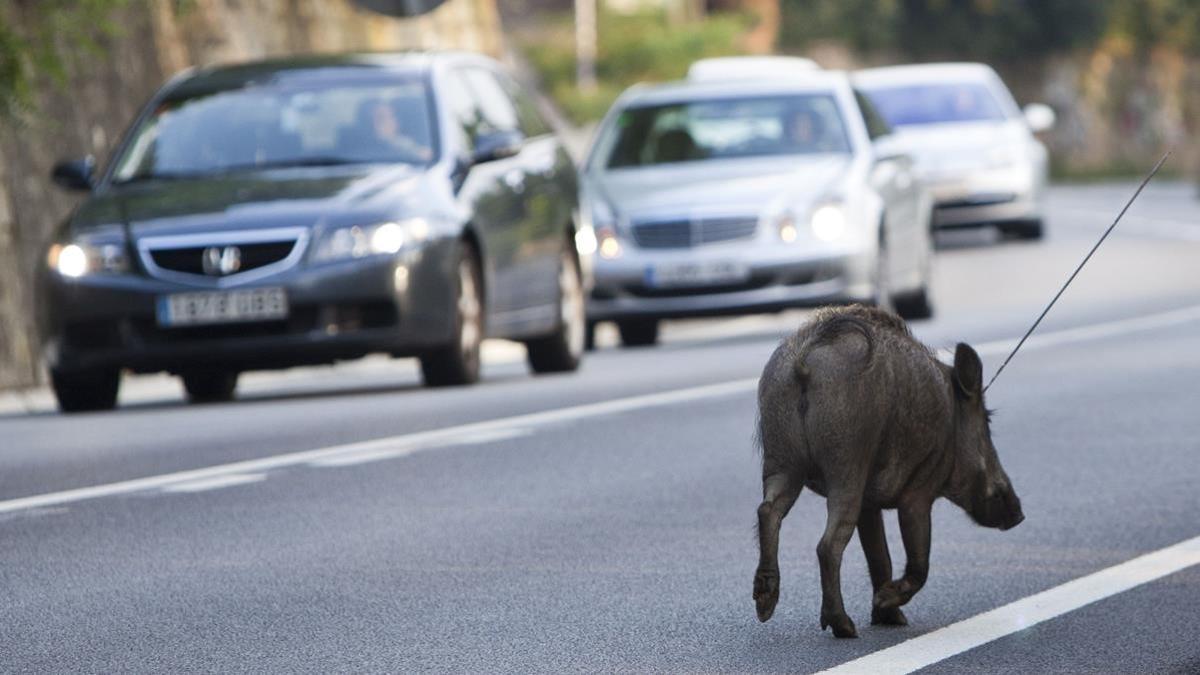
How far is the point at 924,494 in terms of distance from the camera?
290 inches

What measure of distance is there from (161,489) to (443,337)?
419cm

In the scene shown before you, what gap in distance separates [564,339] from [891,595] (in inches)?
390

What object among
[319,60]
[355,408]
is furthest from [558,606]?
[319,60]

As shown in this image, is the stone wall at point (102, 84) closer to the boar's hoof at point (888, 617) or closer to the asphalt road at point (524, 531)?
the asphalt road at point (524, 531)

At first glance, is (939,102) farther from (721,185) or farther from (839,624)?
(839,624)

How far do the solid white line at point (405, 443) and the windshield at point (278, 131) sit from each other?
183 cm

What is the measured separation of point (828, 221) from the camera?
1978 centimetres

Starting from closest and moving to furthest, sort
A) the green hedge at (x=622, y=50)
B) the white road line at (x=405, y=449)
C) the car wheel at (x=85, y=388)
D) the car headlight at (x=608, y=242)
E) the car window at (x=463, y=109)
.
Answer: the white road line at (x=405, y=449), the car wheel at (x=85, y=388), the car window at (x=463, y=109), the car headlight at (x=608, y=242), the green hedge at (x=622, y=50)

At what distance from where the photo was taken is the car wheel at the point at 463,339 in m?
15.3

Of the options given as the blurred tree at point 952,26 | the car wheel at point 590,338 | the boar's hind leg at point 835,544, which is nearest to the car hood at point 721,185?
the car wheel at point 590,338

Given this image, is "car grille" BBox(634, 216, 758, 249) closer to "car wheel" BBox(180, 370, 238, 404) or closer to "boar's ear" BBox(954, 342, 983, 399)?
"car wheel" BBox(180, 370, 238, 404)

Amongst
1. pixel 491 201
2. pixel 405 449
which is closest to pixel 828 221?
pixel 491 201

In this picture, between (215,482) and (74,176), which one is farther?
(74,176)

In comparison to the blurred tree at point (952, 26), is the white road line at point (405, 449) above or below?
above
